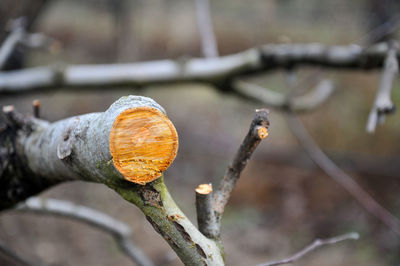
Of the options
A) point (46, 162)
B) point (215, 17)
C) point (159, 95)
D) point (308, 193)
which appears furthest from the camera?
point (215, 17)

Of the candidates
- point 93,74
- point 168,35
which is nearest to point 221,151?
point 93,74

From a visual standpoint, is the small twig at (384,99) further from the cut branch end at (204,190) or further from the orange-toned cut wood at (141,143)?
the orange-toned cut wood at (141,143)

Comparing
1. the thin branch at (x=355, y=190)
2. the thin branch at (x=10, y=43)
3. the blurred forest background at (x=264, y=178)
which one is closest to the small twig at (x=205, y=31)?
the blurred forest background at (x=264, y=178)

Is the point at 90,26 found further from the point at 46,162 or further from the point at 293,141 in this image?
the point at 46,162

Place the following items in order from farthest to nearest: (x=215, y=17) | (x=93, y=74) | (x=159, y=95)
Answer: (x=215, y=17), (x=159, y=95), (x=93, y=74)

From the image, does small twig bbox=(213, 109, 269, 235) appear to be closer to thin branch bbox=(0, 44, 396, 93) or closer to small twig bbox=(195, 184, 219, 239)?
small twig bbox=(195, 184, 219, 239)

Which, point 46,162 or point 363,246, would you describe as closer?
point 46,162

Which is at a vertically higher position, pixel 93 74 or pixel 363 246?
pixel 363 246
